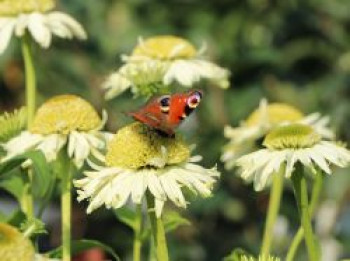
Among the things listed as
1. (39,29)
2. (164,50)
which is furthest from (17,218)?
(164,50)

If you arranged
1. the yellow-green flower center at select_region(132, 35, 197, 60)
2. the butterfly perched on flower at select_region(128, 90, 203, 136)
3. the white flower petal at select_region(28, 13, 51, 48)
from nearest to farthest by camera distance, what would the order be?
the butterfly perched on flower at select_region(128, 90, 203, 136) < the white flower petal at select_region(28, 13, 51, 48) < the yellow-green flower center at select_region(132, 35, 197, 60)

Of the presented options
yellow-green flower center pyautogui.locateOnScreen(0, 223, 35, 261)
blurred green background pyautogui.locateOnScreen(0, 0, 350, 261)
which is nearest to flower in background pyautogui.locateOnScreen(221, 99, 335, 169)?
yellow-green flower center pyautogui.locateOnScreen(0, 223, 35, 261)

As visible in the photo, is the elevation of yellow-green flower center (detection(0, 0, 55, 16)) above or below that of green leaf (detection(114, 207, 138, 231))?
above

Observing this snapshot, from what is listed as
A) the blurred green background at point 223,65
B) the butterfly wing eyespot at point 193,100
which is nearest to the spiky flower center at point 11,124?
the butterfly wing eyespot at point 193,100

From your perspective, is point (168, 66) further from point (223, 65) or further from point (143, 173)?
point (223, 65)

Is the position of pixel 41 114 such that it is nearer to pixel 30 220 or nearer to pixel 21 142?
pixel 21 142

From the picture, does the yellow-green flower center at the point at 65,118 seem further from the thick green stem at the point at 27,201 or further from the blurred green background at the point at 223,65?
the blurred green background at the point at 223,65

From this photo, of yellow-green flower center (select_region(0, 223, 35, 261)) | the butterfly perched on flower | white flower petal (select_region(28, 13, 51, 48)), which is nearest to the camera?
yellow-green flower center (select_region(0, 223, 35, 261))

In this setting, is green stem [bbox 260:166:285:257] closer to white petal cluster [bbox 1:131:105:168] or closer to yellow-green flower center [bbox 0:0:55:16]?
white petal cluster [bbox 1:131:105:168]
